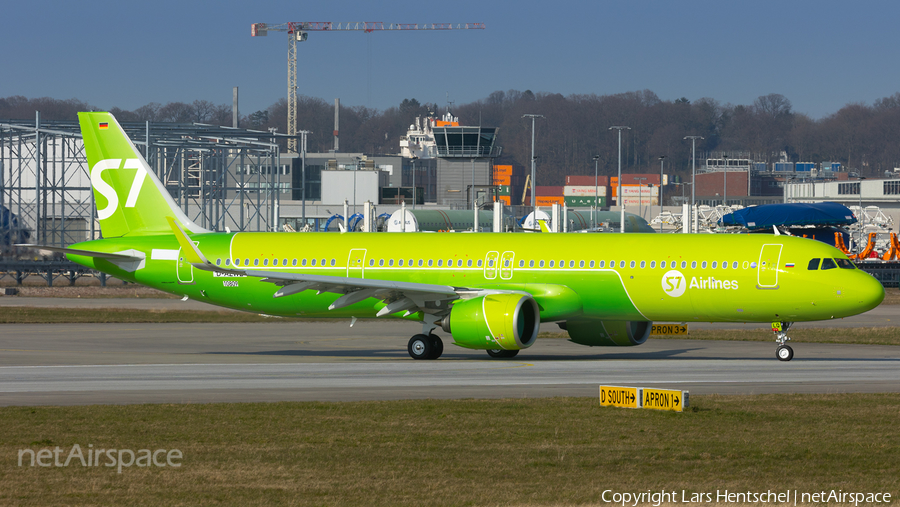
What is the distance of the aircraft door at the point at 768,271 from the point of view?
31.1 meters

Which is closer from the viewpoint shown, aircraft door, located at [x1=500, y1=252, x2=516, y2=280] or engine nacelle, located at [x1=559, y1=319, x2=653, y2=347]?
aircraft door, located at [x1=500, y1=252, x2=516, y2=280]

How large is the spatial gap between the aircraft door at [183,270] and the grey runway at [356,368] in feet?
8.28

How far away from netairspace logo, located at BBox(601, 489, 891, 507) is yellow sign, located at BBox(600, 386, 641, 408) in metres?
7.61

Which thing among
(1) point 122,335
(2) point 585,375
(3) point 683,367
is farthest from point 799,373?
(1) point 122,335

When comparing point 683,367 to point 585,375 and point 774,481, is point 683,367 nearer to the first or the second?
point 585,375

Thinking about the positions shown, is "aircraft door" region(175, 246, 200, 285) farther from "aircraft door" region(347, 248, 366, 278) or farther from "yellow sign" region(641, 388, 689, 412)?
"yellow sign" region(641, 388, 689, 412)

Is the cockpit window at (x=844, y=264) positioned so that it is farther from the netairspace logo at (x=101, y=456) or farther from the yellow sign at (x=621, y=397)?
the netairspace logo at (x=101, y=456)

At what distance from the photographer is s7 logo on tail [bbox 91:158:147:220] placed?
36.5 m

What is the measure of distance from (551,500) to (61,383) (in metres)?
16.5

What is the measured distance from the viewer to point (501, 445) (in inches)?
661

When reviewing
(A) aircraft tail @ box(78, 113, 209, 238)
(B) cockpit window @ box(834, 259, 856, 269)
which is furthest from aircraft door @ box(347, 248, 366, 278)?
(B) cockpit window @ box(834, 259, 856, 269)

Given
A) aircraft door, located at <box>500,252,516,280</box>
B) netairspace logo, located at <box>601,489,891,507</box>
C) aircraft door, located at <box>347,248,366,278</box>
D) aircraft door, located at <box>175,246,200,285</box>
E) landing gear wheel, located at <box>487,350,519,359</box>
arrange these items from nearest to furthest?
netairspace logo, located at <box>601,489,891,507</box>
aircraft door, located at <box>500,252,516,280</box>
landing gear wheel, located at <box>487,350,519,359</box>
aircraft door, located at <box>347,248,366,278</box>
aircraft door, located at <box>175,246,200,285</box>

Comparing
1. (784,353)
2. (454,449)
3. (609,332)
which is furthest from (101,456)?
(784,353)

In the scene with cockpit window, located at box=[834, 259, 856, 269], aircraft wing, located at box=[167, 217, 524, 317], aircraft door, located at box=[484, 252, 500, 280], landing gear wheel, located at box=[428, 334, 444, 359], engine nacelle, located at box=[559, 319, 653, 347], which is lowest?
landing gear wheel, located at box=[428, 334, 444, 359]
